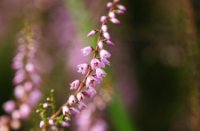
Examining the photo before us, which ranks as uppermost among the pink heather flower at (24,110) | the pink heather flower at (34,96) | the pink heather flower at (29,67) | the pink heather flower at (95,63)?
the pink heather flower at (34,96)

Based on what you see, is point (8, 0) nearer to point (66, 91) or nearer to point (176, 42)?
→ point (66, 91)

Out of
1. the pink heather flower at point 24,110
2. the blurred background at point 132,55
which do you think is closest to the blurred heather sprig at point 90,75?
the pink heather flower at point 24,110

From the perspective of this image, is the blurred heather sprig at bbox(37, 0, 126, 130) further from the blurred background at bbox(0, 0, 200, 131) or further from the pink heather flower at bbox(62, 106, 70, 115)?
the blurred background at bbox(0, 0, 200, 131)

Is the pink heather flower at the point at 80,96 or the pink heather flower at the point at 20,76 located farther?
the pink heather flower at the point at 20,76

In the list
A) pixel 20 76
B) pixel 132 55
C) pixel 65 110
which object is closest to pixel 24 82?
pixel 20 76

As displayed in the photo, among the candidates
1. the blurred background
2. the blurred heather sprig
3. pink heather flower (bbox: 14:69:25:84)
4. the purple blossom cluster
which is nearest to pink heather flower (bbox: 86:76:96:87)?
the blurred heather sprig

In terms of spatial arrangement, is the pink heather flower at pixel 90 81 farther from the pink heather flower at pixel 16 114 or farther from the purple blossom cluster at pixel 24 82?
the pink heather flower at pixel 16 114

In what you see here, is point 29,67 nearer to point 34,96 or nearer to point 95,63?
point 34,96
